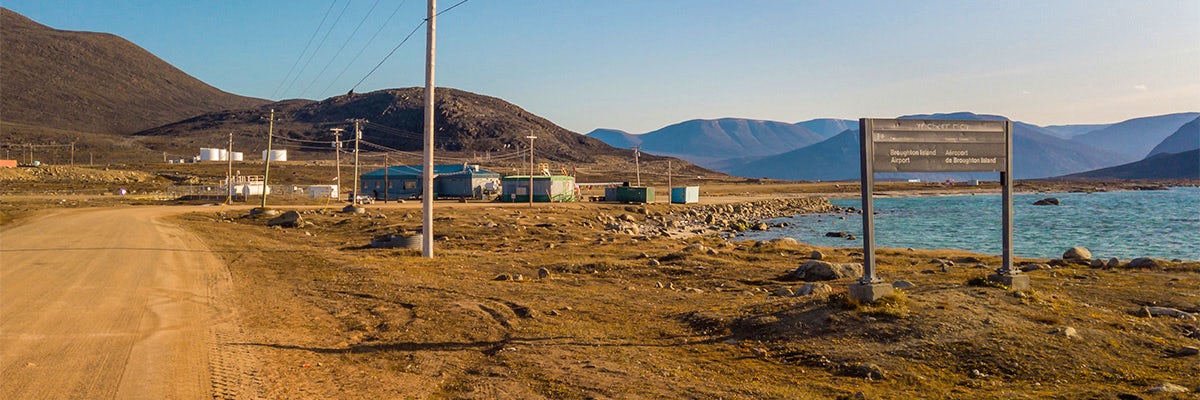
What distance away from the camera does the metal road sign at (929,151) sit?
1220 centimetres

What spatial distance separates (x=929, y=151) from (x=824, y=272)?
17.4 feet

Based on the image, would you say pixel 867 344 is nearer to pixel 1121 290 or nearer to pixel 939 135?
pixel 939 135

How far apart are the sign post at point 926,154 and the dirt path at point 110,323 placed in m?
8.70

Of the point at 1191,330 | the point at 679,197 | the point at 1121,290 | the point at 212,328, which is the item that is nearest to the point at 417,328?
the point at 212,328

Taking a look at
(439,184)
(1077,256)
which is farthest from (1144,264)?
(439,184)

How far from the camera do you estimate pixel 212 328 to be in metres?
11.5

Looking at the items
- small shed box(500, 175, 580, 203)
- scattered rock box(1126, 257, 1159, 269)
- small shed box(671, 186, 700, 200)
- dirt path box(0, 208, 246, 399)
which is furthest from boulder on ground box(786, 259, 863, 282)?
small shed box(671, 186, 700, 200)

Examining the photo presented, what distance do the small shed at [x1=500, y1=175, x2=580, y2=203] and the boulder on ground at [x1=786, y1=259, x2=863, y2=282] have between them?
167ft

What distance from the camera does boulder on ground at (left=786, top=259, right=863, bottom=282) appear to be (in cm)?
1756

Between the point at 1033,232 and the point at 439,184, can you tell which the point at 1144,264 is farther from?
the point at 439,184

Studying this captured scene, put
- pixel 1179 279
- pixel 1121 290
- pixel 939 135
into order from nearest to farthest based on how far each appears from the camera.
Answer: pixel 939 135, pixel 1121 290, pixel 1179 279

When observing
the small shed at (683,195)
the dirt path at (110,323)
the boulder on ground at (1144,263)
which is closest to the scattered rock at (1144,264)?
the boulder on ground at (1144,263)

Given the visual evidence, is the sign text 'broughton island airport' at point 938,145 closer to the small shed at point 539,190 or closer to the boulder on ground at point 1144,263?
the boulder on ground at point 1144,263

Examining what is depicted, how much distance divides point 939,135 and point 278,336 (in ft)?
33.8
